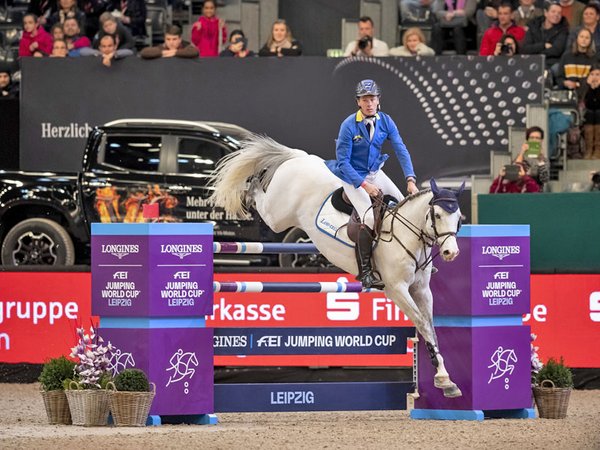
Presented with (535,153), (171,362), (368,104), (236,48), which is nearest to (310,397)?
(171,362)

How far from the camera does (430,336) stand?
10.6 m

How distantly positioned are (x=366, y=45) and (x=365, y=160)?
261 inches

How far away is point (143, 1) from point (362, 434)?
1165 centimetres

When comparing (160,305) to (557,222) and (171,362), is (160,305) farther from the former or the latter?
(557,222)

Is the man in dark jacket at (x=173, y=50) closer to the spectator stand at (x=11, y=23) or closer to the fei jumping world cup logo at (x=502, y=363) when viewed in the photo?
the spectator stand at (x=11, y=23)

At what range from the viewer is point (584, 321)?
1407 centimetres

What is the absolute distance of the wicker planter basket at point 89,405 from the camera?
10.4m

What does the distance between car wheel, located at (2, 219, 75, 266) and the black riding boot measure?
6569 millimetres

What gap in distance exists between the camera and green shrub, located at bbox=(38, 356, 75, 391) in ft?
35.2

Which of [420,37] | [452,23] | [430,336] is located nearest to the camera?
[430,336]

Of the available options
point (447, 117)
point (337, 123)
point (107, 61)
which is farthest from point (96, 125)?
point (447, 117)

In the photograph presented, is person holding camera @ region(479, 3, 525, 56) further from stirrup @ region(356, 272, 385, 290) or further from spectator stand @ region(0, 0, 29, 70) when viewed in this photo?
stirrup @ region(356, 272, 385, 290)

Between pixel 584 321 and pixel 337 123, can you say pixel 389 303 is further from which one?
pixel 337 123

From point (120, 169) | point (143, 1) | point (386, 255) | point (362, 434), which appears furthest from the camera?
point (143, 1)
